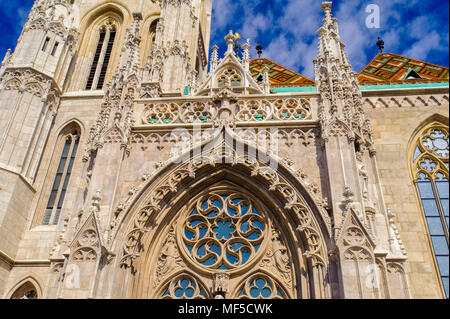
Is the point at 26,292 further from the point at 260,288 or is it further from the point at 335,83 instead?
the point at 335,83

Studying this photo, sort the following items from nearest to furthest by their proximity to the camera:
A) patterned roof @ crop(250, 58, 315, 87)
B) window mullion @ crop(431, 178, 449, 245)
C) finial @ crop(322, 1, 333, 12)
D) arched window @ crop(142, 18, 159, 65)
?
window mullion @ crop(431, 178, 449, 245) < finial @ crop(322, 1, 333, 12) < patterned roof @ crop(250, 58, 315, 87) < arched window @ crop(142, 18, 159, 65)

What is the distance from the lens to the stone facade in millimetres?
8609

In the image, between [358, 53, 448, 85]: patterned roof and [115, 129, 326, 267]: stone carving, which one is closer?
[115, 129, 326, 267]: stone carving

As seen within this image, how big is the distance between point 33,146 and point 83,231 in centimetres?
621

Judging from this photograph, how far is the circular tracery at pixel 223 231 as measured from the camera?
978 centimetres

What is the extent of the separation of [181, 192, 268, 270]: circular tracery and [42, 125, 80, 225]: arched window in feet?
18.3

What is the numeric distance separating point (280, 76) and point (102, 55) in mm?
7961

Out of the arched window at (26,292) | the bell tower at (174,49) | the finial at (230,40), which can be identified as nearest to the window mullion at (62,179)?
Answer: the arched window at (26,292)

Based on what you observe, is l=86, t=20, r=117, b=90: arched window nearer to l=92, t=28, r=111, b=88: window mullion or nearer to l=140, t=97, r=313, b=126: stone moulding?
l=92, t=28, r=111, b=88: window mullion

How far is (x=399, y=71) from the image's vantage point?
1683 cm

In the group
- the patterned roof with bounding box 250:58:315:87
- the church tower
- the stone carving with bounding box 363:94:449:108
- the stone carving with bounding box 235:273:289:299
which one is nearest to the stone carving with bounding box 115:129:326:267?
the church tower

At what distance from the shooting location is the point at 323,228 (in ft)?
29.0

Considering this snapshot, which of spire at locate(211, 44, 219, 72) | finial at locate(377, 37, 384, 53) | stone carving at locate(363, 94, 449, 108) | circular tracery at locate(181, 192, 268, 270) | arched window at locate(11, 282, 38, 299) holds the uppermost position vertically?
finial at locate(377, 37, 384, 53)
